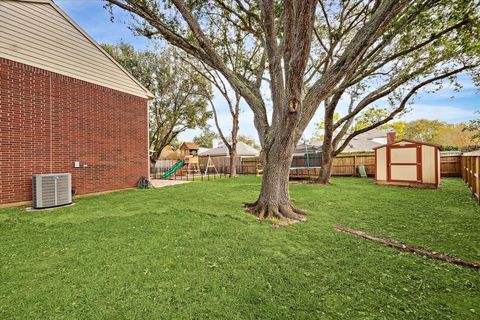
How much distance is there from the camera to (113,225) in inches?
166

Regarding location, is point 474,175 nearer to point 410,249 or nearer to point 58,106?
point 410,249

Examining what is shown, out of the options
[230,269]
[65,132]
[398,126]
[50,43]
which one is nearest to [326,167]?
[230,269]

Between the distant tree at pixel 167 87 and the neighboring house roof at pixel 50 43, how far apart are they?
21.6 feet

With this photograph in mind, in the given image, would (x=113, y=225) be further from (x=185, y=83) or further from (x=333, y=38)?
(x=185, y=83)

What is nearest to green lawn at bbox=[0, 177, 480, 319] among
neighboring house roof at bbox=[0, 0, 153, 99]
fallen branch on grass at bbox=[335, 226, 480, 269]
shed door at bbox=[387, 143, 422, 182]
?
fallen branch on grass at bbox=[335, 226, 480, 269]

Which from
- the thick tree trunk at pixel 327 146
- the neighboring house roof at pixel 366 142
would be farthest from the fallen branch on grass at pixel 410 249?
the neighboring house roof at pixel 366 142

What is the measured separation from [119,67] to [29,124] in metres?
4.14

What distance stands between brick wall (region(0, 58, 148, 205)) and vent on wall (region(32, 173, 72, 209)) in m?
1.03

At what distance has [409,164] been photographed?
9688mm

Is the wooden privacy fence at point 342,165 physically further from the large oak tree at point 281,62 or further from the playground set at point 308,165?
the large oak tree at point 281,62

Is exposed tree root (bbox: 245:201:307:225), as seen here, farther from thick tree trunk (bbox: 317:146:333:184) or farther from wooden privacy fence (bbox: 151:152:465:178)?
wooden privacy fence (bbox: 151:152:465:178)

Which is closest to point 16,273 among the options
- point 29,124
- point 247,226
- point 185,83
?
point 247,226

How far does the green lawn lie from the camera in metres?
1.89

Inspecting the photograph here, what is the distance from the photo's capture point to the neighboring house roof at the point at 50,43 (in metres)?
6.03
